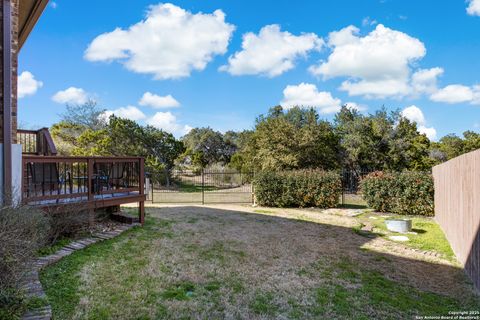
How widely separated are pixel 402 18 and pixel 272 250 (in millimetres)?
10405

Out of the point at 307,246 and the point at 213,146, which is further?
the point at 213,146

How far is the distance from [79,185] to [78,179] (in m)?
0.22

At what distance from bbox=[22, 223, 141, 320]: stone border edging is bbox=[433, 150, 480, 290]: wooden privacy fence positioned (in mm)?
5206

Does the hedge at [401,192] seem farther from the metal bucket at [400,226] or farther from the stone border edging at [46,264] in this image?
the stone border edging at [46,264]

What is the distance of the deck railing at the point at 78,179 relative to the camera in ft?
18.1

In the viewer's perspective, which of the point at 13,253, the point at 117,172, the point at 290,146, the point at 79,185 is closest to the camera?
the point at 13,253

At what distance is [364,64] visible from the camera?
13.3m

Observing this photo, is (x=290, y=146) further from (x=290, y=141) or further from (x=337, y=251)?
(x=337, y=251)

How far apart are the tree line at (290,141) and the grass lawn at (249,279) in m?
11.7

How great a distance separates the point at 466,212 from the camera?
16.6 ft

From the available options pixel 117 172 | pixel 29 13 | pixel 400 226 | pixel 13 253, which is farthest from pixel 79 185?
pixel 400 226

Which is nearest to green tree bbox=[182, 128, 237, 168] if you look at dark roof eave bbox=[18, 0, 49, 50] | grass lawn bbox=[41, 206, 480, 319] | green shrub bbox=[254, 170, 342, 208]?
green shrub bbox=[254, 170, 342, 208]

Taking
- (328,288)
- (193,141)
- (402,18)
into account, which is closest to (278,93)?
(193,141)

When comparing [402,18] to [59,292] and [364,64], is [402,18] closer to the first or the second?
[364,64]
